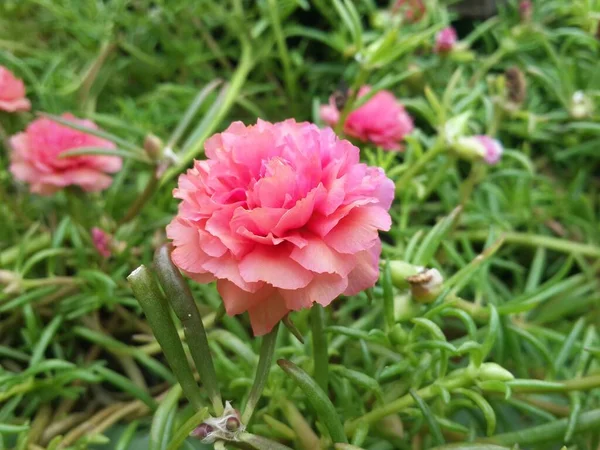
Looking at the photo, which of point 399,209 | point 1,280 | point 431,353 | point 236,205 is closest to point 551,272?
point 399,209

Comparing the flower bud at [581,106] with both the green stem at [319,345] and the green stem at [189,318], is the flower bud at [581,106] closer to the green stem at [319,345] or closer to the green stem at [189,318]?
the green stem at [319,345]

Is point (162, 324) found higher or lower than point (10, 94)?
lower

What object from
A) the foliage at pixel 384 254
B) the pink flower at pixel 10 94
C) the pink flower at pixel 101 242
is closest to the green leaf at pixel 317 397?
the foliage at pixel 384 254

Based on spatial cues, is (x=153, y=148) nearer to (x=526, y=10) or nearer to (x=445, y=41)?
(x=445, y=41)

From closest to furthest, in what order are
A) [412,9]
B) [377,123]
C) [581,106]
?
1. [377,123]
2. [581,106]
3. [412,9]

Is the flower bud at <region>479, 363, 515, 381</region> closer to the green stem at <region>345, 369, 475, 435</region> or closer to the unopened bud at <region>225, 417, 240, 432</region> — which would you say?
the green stem at <region>345, 369, 475, 435</region>

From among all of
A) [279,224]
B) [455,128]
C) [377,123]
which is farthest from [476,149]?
[279,224]

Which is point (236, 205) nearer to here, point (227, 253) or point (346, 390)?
point (227, 253)

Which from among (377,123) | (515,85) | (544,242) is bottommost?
(544,242)
